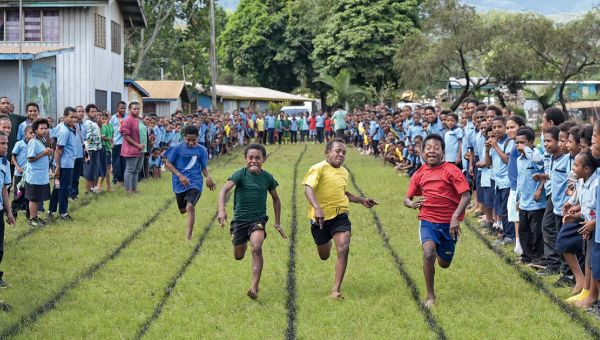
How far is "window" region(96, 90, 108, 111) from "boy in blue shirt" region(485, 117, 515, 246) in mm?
19466

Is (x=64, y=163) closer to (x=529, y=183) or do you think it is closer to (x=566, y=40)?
(x=529, y=183)

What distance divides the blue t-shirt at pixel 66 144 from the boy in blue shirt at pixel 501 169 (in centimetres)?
679

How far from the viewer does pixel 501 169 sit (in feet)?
41.1

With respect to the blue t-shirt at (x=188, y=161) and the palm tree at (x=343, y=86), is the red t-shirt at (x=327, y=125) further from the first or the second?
the blue t-shirt at (x=188, y=161)

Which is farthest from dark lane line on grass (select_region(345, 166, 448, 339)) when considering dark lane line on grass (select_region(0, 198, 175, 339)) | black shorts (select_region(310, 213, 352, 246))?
dark lane line on grass (select_region(0, 198, 175, 339))

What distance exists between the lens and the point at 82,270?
10.6m

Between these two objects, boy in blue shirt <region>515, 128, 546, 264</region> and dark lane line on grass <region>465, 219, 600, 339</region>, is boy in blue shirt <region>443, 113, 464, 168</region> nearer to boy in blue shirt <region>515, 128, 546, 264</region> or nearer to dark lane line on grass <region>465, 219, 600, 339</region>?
dark lane line on grass <region>465, 219, 600, 339</region>

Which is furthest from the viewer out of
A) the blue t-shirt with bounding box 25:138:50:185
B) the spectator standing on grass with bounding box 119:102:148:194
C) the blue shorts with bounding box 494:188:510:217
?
the spectator standing on grass with bounding box 119:102:148:194

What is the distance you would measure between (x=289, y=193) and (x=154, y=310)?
10569mm

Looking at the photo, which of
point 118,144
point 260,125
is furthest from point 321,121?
point 118,144

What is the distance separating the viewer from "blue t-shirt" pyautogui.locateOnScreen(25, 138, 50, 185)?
13.3 metres

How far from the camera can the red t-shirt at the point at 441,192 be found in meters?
8.94

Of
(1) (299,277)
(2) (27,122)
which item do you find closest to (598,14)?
(2) (27,122)

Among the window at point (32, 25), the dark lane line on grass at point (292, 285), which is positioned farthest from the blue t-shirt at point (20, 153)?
the window at point (32, 25)
